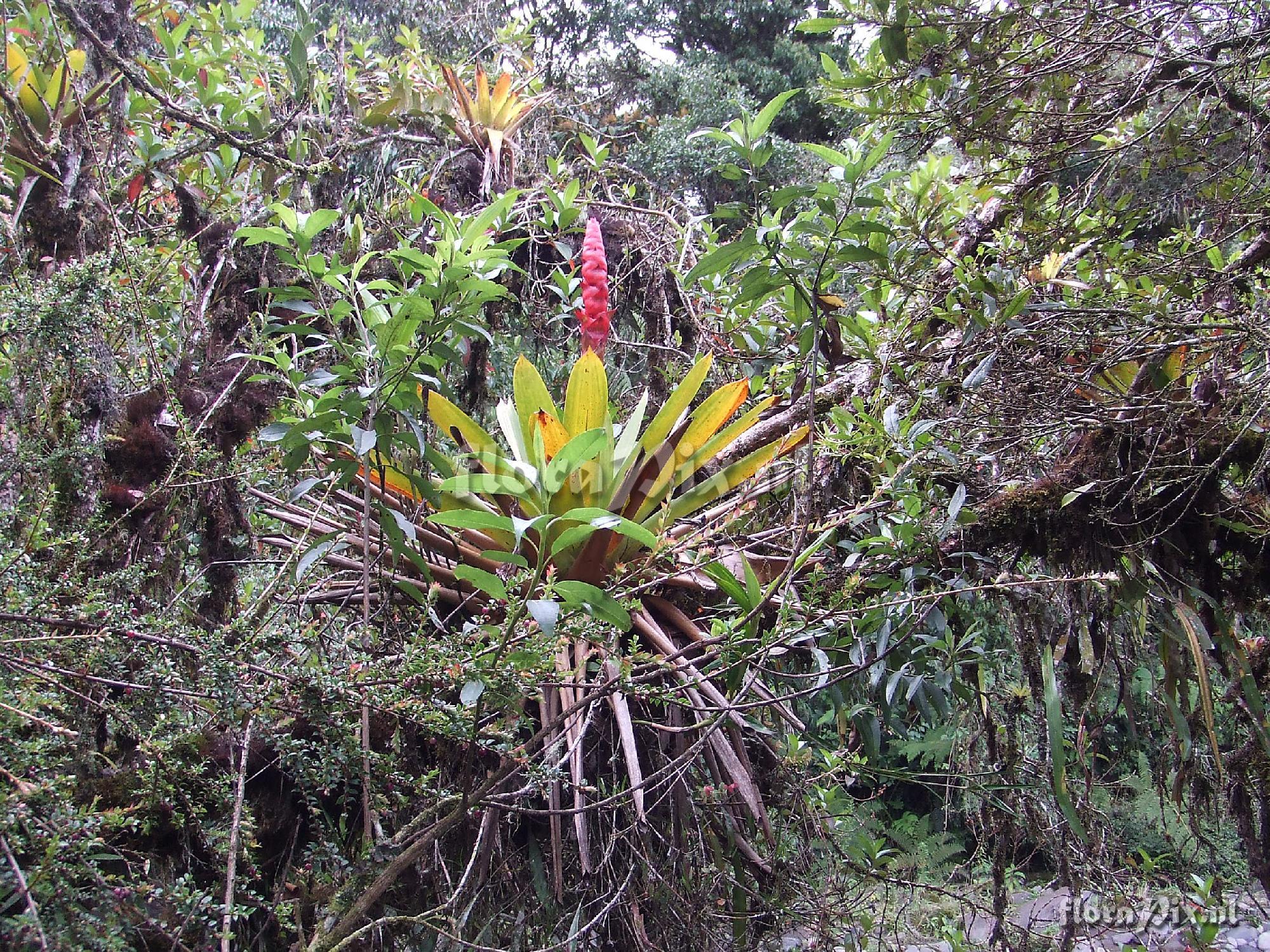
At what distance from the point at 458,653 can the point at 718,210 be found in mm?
976

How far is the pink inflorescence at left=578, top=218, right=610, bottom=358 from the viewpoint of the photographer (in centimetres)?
182

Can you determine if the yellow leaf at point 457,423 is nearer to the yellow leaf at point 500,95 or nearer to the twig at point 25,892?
the twig at point 25,892

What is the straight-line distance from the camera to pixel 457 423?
1.64m

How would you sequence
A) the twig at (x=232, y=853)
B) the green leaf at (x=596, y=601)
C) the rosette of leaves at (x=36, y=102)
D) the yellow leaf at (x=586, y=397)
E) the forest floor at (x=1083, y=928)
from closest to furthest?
the twig at (x=232, y=853) → the green leaf at (x=596, y=601) → the rosette of leaves at (x=36, y=102) → the yellow leaf at (x=586, y=397) → the forest floor at (x=1083, y=928)

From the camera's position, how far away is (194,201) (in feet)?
5.98

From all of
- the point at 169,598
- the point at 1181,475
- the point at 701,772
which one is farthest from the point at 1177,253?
the point at 169,598

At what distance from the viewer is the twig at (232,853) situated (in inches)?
33.2

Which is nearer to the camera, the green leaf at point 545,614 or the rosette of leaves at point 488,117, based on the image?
the green leaf at point 545,614

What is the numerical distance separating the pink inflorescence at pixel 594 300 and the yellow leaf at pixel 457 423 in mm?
339

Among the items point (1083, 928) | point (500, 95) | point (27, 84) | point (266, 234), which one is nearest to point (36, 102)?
point (27, 84)

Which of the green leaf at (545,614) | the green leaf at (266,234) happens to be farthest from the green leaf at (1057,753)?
the green leaf at (266,234)

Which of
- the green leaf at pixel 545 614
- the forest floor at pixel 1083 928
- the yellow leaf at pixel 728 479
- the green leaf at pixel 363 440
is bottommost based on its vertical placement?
the forest floor at pixel 1083 928

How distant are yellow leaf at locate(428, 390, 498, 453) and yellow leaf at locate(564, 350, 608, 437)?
17 centimetres

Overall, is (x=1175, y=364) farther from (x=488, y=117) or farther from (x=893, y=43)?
(x=488, y=117)
